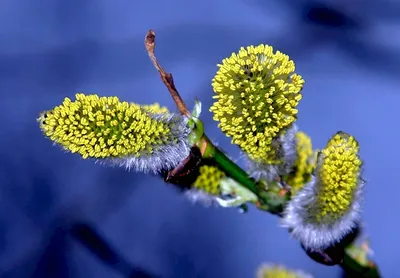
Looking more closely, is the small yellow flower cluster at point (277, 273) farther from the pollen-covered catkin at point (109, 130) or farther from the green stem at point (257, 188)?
the pollen-covered catkin at point (109, 130)

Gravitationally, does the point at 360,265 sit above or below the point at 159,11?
below

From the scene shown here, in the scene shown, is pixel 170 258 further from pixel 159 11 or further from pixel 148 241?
pixel 159 11

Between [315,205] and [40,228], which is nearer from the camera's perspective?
[315,205]

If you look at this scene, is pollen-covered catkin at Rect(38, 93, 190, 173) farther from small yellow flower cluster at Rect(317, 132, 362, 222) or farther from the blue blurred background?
the blue blurred background

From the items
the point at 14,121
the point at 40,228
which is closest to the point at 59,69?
the point at 14,121

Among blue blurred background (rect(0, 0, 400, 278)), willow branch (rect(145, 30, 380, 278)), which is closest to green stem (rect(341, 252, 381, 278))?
willow branch (rect(145, 30, 380, 278))

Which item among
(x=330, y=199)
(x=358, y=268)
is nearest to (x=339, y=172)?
(x=330, y=199)

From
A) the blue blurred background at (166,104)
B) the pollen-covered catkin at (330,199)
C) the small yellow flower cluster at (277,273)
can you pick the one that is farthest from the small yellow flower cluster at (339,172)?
the blue blurred background at (166,104)
